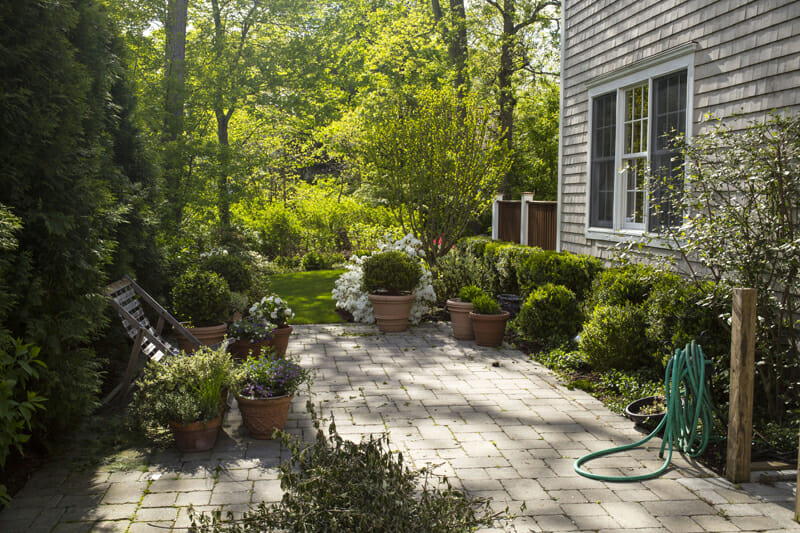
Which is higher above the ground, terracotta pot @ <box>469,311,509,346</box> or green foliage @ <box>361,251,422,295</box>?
green foliage @ <box>361,251,422,295</box>

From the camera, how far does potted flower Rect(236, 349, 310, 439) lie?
15.7 ft

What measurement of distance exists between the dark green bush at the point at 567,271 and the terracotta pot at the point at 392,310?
6.11 ft

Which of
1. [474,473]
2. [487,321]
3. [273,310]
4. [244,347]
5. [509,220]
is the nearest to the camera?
[474,473]

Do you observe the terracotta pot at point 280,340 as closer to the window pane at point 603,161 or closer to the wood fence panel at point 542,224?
the window pane at point 603,161

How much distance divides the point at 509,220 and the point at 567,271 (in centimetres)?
565

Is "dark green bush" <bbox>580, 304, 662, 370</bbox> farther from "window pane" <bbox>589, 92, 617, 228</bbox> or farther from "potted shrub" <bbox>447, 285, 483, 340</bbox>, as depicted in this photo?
"window pane" <bbox>589, 92, 617, 228</bbox>

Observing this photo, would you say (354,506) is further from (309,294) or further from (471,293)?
(309,294)

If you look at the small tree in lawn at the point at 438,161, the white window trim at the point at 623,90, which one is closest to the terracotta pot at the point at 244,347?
the white window trim at the point at 623,90

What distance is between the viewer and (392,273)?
9469mm

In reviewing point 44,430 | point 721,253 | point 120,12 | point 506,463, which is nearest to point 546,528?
point 506,463

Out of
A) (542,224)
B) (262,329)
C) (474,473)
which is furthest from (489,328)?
(474,473)

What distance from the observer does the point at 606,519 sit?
3.54 metres

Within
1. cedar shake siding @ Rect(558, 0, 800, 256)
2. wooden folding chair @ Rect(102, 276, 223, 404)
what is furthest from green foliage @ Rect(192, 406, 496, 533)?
cedar shake siding @ Rect(558, 0, 800, 256)

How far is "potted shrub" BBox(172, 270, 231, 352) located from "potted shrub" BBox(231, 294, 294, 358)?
239mm
